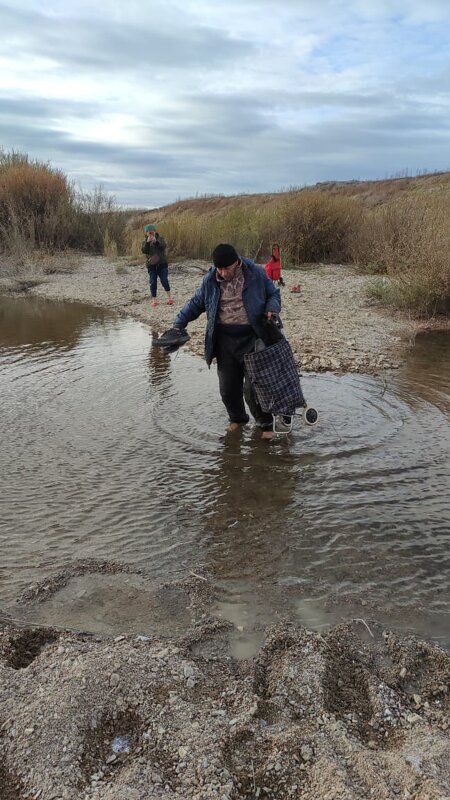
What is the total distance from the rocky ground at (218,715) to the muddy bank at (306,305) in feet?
18.0

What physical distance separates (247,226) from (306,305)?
8192mm

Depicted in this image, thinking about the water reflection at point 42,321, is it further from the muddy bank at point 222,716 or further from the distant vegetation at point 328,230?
the muddy bank at point 222,716

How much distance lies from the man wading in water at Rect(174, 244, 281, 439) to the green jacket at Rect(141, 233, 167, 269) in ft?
22.5

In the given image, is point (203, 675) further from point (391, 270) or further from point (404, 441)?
point (391, 270)

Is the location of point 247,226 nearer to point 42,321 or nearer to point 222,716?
point 42,321

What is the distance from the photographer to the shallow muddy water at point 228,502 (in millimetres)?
3277

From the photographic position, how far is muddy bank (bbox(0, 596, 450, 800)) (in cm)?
211

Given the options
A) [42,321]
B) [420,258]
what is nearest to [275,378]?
[420,258]

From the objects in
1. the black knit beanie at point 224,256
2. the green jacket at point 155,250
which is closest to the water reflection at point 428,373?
the black knit beanie at point 224,256

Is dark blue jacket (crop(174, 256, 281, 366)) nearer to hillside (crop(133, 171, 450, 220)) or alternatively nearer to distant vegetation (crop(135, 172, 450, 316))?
distant vegetation (crop(135, 172, 450, 316))

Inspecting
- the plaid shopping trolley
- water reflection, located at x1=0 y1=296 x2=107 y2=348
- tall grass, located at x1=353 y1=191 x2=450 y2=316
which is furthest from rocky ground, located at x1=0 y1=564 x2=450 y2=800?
tall grass, located at x1=353 y1=191 x2=450 y2=316

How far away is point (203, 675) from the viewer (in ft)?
8.79

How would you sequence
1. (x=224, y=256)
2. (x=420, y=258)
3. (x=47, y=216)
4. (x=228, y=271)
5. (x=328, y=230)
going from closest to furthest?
(x=224, y=256)
(x=228, y=271)
(x=420, y=258)
(x=328, y=230)
(x=47, y=216)

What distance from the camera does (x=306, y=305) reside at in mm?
12297
